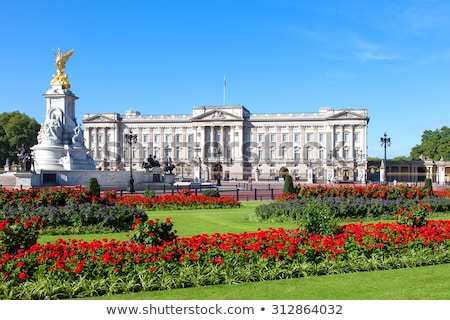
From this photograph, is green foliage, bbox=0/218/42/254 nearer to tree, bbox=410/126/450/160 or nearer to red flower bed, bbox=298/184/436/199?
red flower bed, bbox=298/184/436/199

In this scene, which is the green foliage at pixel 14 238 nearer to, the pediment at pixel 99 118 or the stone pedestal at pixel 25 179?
the stone pedestal at pixel 25 179

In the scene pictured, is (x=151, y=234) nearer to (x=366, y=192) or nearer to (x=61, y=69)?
(x=366, y=192)

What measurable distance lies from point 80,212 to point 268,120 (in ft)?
303

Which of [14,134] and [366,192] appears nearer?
[366,192]

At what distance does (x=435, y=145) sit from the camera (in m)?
118

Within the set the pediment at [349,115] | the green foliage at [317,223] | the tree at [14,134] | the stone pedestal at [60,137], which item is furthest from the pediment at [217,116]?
the green foliage at [317,223]

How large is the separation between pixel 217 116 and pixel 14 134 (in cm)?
4181

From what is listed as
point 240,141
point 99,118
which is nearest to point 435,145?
point 240,141

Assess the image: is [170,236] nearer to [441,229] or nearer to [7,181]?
[441,229]

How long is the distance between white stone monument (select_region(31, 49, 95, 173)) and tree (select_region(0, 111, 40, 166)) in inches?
1852

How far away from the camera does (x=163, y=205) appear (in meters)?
25.6

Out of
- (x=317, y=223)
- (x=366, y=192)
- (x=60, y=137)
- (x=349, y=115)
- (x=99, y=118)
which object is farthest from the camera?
(x=99, y=118)

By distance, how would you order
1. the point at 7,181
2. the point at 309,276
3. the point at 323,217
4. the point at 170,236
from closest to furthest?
the point at 309,276 < the point at 170,236 < the point at 323,217 < the point at 7,181
